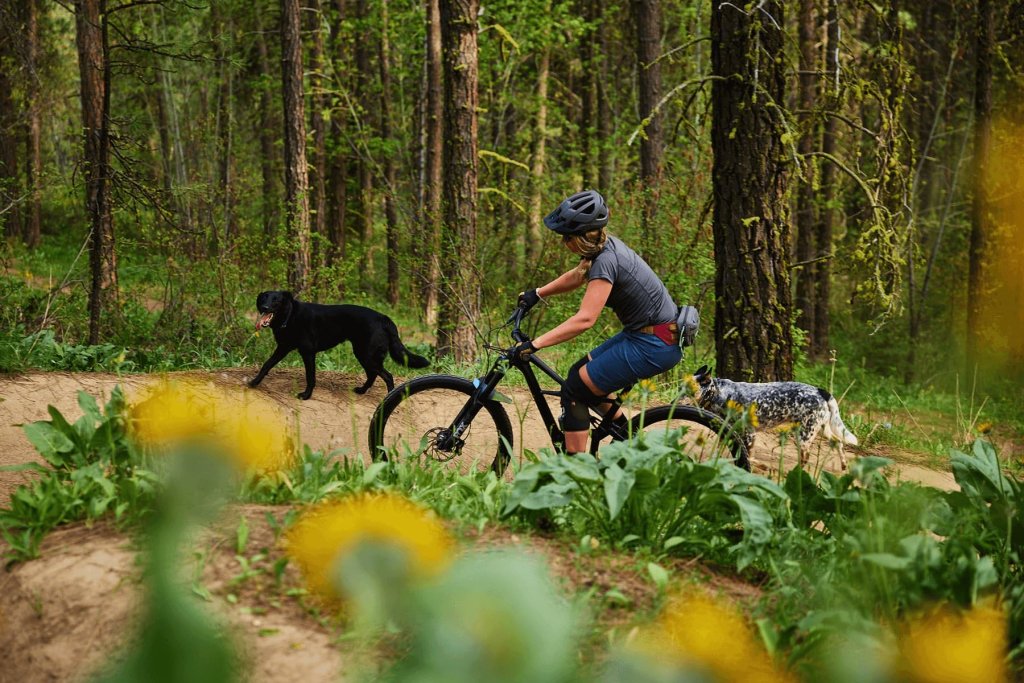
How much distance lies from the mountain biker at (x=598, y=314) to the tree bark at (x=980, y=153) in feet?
34.0

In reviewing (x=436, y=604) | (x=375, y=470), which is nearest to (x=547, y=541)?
(x=375, y=470)

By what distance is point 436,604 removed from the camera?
2.02ft

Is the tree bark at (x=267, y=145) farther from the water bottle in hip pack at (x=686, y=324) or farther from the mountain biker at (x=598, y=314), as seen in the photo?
the water bottle in hip pack at (x=686, y=324)

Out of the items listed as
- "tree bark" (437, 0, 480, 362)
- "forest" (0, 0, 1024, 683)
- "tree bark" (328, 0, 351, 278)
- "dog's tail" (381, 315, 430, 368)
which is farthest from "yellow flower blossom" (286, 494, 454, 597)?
"tree bark" (328, 0, 351, 278)

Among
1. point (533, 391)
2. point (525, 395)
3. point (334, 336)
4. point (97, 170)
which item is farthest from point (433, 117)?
point (533, 391)

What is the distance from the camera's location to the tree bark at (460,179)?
11195mm

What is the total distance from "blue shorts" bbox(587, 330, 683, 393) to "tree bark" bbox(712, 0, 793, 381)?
8.95ft

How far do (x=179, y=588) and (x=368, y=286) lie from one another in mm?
22242

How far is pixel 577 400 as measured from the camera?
5691 mm

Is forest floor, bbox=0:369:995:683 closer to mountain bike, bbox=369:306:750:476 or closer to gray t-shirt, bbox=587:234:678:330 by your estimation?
gray t-shirt, bbox=587:234:678:330

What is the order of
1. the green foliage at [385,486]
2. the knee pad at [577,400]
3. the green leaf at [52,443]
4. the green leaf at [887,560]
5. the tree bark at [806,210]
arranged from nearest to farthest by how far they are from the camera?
the green leaf at [887,560]
the green foliage at [385,486]
the green leaf at [52,443]
the knee pad at [577,400]
the tree bark at [806,210]

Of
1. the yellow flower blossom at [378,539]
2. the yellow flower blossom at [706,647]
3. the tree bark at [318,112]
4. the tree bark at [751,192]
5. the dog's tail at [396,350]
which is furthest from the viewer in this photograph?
the tree bark at [318,112]

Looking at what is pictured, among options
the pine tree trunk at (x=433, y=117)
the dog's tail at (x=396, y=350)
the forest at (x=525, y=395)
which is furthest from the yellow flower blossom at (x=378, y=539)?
the pine tree trunk at (x=433, y=117)

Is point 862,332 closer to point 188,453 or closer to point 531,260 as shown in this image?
point 531,260
